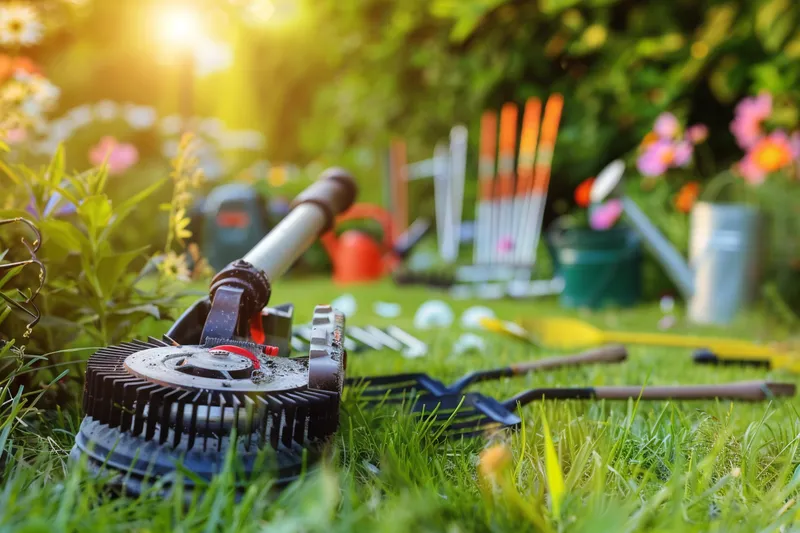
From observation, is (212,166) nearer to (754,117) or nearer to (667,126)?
(667,126)

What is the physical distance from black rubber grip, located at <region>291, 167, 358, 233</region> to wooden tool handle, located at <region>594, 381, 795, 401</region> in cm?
59

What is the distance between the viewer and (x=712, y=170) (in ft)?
13.1

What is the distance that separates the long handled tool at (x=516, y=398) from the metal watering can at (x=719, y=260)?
1.86 m

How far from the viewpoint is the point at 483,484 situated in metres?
0.79

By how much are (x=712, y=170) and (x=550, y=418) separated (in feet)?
11.2

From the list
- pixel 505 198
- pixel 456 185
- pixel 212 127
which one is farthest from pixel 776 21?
pixel 212 127

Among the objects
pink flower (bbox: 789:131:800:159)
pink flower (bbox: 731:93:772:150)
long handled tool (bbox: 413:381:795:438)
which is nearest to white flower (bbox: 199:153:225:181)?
pink flower (bbox: 731:93:772:150)

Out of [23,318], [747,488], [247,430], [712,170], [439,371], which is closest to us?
[247,430]

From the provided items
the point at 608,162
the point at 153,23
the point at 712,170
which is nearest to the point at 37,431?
the point at 712,170

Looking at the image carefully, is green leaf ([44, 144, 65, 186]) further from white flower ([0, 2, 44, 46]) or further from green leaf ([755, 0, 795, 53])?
green leaf ([755, 0, 795, 53])

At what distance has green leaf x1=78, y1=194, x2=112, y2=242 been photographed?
106 centimetres

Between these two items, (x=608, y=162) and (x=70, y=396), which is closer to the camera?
(x=70, y=396)

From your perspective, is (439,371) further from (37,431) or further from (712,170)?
(712,170)

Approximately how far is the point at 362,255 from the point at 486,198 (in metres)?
1.02
